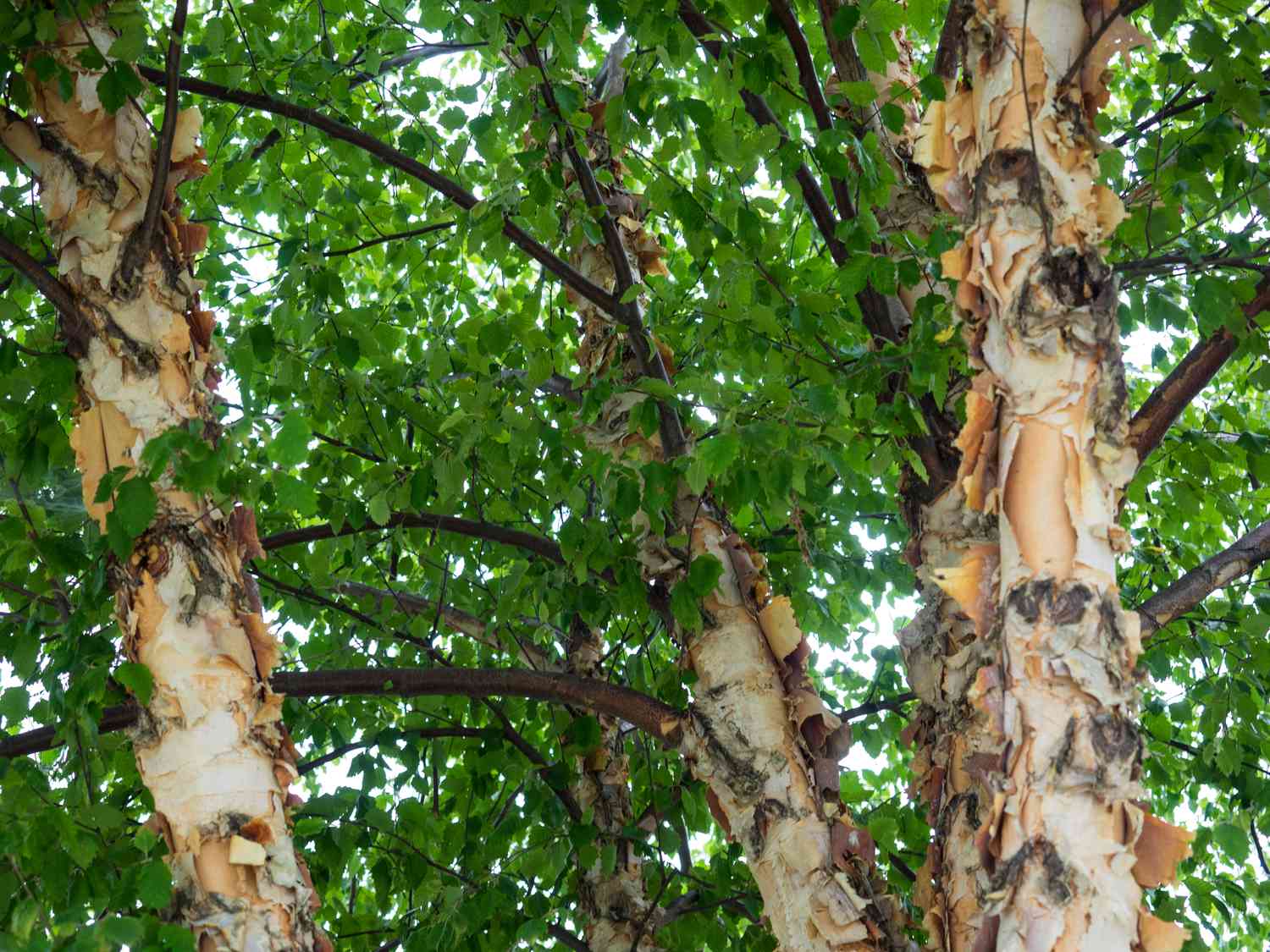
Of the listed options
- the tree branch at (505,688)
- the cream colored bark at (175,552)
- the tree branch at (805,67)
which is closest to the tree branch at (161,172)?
the cream colored bark at (175,552)

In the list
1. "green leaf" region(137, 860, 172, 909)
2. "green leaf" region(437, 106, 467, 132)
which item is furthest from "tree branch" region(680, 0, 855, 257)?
"green leaf" region(137, 860, 172, 909)

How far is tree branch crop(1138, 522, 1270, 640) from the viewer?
2854 mm

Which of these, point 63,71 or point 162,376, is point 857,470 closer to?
point 162,376

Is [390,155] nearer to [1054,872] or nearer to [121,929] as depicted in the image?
[121,929]

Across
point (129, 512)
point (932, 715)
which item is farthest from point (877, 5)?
point (129, 512)

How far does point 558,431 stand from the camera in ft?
10.8

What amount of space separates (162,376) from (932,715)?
1.81 meters

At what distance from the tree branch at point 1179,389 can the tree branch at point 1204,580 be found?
1.40 feet

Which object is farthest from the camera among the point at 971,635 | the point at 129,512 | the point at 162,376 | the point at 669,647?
the point at 669,647

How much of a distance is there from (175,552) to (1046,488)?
1455 millimetres

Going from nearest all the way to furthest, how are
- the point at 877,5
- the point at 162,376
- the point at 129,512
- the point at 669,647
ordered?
the point at 129,512 → the point at 162,376 → the point at 877,5 → the point at 669,647

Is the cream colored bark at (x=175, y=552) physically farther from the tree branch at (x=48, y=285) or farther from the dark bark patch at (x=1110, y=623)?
the dark bark patch at (x=1110, y=623)

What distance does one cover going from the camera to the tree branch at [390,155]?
2.91 meters

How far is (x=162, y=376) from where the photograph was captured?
2305mm
